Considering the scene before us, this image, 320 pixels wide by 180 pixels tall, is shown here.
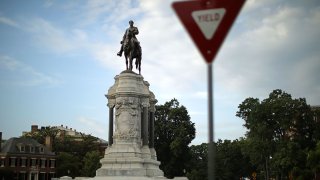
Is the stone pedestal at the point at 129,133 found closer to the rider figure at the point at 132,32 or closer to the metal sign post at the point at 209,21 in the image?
the rider figure at the point at 132,32

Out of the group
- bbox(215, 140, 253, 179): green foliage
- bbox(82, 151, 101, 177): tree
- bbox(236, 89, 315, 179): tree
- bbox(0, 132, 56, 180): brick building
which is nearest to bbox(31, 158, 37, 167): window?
bbox(0, 132, 56, 180): brick building

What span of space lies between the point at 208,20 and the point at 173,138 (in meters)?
61.0

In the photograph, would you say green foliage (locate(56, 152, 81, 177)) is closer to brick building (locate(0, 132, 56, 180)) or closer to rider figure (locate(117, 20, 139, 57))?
brick building (locate(0, 132, 56, 180))

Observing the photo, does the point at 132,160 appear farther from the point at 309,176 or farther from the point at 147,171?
the point at 309,176

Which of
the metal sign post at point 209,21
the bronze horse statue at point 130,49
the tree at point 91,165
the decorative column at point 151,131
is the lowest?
the tree at point 91,165

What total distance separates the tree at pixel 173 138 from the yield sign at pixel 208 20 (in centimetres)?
5773

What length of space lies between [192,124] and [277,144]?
557 inches

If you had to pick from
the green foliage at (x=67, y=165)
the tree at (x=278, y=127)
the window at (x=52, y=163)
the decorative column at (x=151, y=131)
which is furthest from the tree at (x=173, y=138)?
the decorative column at (x=151, y=131)

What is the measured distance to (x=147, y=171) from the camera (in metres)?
32.7

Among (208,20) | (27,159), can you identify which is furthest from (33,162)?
(208,20)

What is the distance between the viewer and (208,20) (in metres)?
5.94

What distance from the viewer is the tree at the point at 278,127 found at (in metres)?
58.5

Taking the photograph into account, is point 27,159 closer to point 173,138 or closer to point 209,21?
point 173,138

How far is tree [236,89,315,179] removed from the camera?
58.5 meters
